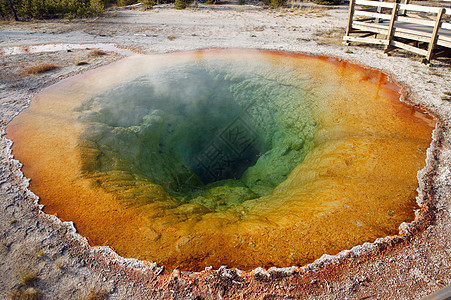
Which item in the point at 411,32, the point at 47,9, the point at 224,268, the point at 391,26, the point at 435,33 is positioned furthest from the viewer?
the point at 47,9

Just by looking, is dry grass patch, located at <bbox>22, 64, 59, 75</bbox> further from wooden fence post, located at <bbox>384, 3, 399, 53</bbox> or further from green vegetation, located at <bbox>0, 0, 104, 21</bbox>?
wooden fence post, located at <bbox>384, 3, 399, 53</bbox>

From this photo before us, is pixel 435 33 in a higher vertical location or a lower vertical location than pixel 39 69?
higher

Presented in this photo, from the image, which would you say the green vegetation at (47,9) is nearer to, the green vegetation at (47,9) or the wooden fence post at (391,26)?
the green vegetation at (47,9)

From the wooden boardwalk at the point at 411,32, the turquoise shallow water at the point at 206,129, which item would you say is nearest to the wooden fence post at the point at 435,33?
the wooden boardwalk at the point at 411,32

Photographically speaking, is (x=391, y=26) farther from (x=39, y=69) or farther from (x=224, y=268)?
(x=39, y=69)

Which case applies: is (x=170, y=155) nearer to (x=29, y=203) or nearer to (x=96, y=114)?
(x=96, y=114)

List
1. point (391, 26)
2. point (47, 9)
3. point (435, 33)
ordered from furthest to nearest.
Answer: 1. point (47, 9)
2. point (391, 26)
3. point (435, 33)

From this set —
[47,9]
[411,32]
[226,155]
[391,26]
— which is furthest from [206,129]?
[47,9]

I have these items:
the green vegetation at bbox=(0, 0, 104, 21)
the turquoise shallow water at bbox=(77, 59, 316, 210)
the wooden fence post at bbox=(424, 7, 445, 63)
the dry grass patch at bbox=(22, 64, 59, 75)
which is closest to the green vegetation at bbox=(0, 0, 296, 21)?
the green vegetation at bbox=(0, 0, 104, 21)
